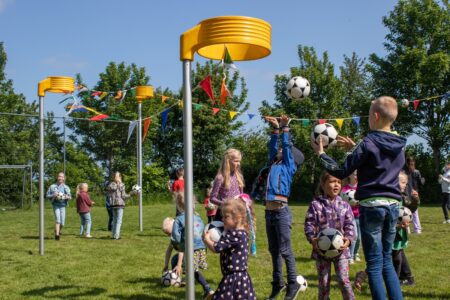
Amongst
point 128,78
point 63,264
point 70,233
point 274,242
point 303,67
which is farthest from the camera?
point 128,78

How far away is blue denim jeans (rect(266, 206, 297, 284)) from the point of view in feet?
18.4

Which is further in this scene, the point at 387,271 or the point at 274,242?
the point at 274,242

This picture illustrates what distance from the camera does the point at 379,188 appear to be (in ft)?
13.6

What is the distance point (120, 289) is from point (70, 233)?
8033 millimetres

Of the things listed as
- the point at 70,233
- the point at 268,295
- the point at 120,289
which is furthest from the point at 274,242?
the point at 70,233

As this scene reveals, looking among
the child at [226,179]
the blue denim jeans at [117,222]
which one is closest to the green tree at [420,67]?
the blue denim jeans at [117,222]

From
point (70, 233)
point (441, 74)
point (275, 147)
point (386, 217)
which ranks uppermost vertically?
point (441, 74)

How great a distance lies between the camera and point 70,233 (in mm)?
13977

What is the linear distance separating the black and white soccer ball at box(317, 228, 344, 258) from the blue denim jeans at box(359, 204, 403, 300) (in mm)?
428

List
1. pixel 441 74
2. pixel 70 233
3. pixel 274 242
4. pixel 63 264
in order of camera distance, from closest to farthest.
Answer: pixel 274 242
pixel 63 264
pixel 70 233
pixel 441 74

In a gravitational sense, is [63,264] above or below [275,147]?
below

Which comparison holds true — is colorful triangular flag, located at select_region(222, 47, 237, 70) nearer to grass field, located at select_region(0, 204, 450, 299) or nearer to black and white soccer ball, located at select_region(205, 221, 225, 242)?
black and white soccer ball, located at select_region(205, 221, 225, 242)

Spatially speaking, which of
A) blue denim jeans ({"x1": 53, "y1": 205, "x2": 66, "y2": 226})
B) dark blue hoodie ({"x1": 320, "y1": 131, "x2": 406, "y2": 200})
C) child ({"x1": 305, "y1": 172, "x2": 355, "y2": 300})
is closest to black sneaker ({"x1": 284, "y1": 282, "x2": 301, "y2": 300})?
child ({"x1": 305, "y1": 172, "x2": 355, "y2": 300})

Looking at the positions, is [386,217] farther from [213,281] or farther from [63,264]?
[63,264]
